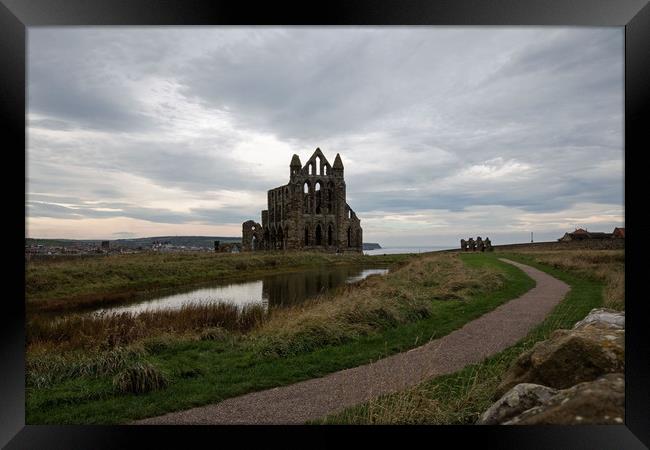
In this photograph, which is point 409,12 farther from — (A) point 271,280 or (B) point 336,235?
(B) point 336,235

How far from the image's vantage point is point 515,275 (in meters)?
17.7

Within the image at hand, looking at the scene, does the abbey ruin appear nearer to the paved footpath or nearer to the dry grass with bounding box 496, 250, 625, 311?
the dry grass with bounding box 496, 250, 625, 311

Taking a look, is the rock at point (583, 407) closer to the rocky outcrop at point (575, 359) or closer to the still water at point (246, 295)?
the rocky outcrop at point (575, 359)

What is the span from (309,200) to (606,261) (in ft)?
128

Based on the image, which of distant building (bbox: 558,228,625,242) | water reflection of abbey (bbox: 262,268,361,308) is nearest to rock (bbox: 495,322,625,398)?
water reflection of abbey (bbox: 262,268,361,308)

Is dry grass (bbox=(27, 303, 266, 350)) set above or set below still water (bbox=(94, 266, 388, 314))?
above

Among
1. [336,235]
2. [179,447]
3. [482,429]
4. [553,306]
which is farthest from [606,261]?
[336,235]

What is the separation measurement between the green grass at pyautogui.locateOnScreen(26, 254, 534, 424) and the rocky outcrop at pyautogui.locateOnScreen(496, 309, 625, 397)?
258 cm

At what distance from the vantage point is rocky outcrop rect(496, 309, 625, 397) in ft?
→ 13.4

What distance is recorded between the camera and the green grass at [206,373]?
17.5 feet

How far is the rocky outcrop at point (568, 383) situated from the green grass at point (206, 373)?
263cm

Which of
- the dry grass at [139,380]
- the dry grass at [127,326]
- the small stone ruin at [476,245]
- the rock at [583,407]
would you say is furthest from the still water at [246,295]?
the small stone ruin at [476,245]

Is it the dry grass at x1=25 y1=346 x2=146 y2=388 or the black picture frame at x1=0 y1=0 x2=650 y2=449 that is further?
the dry grass at x1=25 y1=346 x2=146 y2=388

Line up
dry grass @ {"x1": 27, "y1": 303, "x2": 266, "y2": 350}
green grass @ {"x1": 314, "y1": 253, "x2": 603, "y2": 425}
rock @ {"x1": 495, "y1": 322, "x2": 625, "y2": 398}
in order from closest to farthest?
rock @ {"x1": 495, "y1": 322, "x2": 625, "y2": 398}
green grass @ {"x1": 314, "y1": 253, "x2": 603, "y2": 425}
dry grass @ {"x1": 27, "y1": 303, "x2": 266, "y2": 350}
